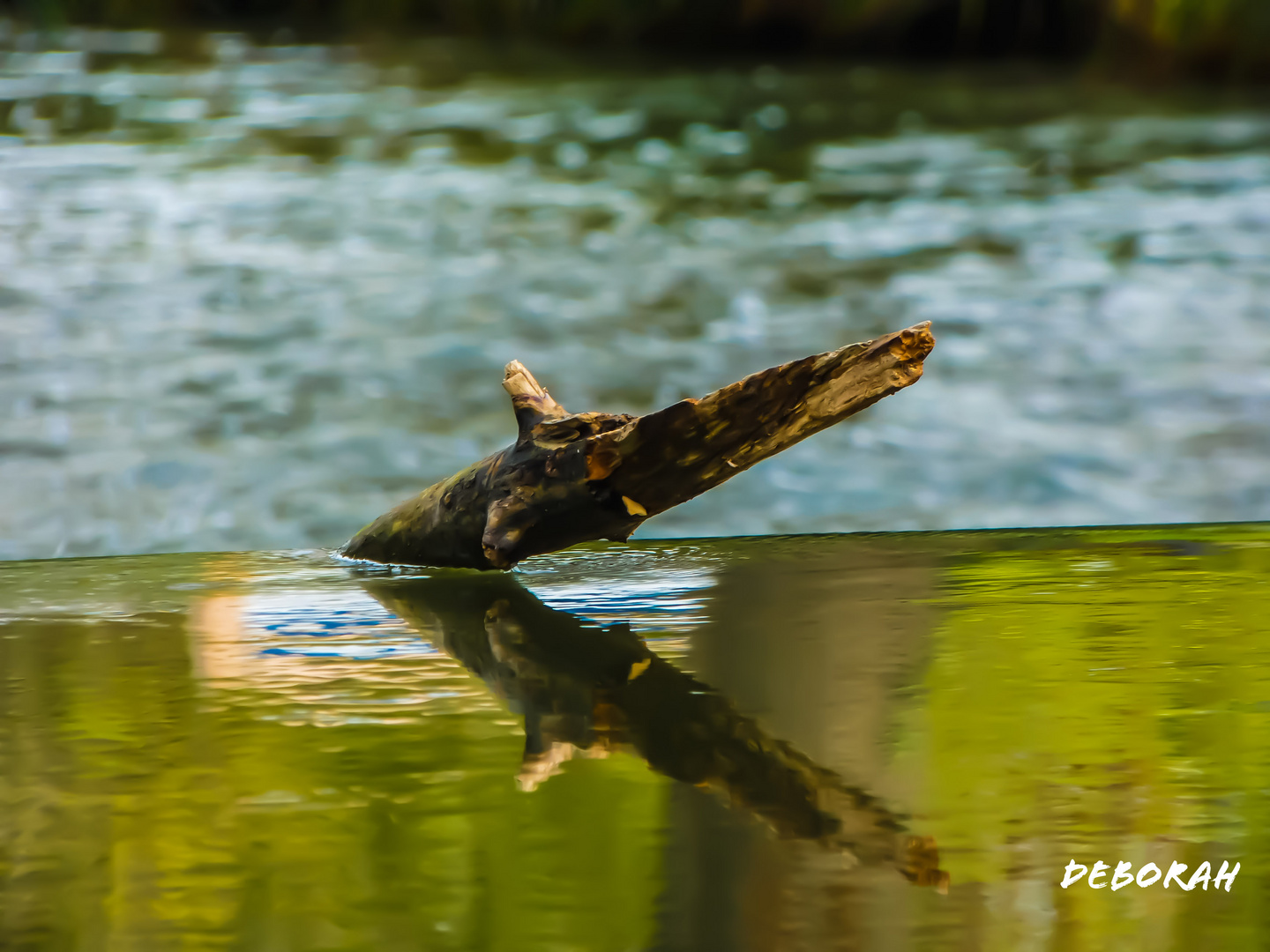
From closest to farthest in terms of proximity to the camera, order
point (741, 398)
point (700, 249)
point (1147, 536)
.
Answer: point (741, 398)
point (1147, 536)
point (700, 249)

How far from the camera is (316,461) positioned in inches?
188

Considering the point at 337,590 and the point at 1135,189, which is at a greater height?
the point at 1135,189

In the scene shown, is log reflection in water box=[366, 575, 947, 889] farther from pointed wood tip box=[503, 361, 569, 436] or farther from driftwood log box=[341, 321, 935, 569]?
pointed wood tip box=[503, 361, 569, 436]

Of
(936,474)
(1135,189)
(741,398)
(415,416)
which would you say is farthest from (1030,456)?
(1135,189)

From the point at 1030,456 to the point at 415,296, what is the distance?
111 inches

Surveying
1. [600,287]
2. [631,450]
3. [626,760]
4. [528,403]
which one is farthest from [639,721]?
[600,287]

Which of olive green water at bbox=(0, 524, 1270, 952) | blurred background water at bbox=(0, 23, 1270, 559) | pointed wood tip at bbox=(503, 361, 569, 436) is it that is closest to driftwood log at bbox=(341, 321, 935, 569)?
pointed wood tip at bbox=(503, 361, 569, 436)

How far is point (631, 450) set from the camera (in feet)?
8.32

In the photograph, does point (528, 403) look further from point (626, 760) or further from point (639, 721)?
point (626, 760)

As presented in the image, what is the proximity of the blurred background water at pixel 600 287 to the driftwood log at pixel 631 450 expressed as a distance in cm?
160

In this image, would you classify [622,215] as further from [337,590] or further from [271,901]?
[271,901]

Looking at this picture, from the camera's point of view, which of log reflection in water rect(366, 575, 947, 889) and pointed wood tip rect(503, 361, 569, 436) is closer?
log reflection in water rect(366, 575, 947, 889)

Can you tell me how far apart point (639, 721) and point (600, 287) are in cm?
461

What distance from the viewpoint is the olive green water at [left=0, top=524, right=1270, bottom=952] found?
4.51ft
